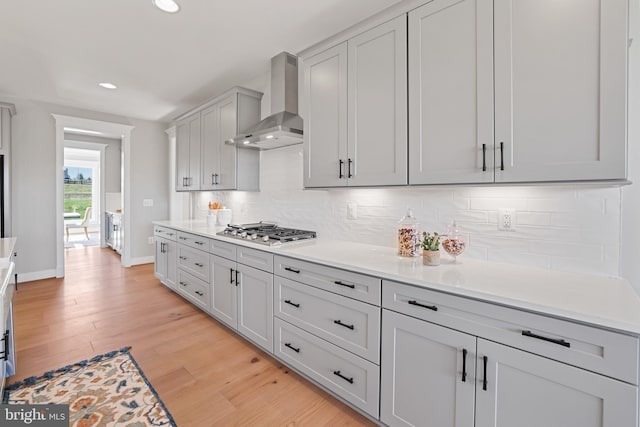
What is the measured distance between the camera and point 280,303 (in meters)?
2.22

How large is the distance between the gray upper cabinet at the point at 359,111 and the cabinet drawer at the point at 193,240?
1.35m

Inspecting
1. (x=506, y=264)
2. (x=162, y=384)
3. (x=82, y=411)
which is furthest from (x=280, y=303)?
(x=506, y=264)

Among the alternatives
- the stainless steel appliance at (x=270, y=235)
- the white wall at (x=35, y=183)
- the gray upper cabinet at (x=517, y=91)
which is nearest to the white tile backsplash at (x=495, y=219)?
the stainless steel appliance at (x=270, y=235)

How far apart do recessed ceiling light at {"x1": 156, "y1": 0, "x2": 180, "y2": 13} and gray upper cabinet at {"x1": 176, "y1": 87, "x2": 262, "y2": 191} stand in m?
1.18

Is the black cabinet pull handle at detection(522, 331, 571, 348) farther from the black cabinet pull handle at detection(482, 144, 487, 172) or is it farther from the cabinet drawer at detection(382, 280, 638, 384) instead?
the black cabinet pull handle at detection(482, 144, 487, 172)

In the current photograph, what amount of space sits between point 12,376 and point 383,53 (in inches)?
133

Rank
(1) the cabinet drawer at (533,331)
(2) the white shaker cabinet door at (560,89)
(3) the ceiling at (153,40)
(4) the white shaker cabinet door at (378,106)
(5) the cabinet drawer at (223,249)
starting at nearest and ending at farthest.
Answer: (1) the cabinet drawer at (533,331) → (2) the white shaker cabinet door at (560,89) → (4) the white shaker cabinet door at (378,106) → (3) the ceiling at (153,40) → (5) the cabinet drawer at (223,249)

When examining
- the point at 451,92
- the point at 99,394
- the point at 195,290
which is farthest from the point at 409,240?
the point at 195,290

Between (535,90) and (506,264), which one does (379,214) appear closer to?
(506,264)

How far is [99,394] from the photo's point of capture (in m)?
1.95

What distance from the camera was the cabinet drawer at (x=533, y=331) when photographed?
3.26 feet

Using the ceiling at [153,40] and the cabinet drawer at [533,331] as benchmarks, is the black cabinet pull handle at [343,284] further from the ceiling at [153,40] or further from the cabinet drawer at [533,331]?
the ceiling at [153,40]

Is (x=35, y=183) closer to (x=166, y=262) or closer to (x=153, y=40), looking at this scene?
(x=166, y=262)

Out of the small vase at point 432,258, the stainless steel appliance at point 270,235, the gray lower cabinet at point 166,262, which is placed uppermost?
the stainless steel appliance at point 270,235
